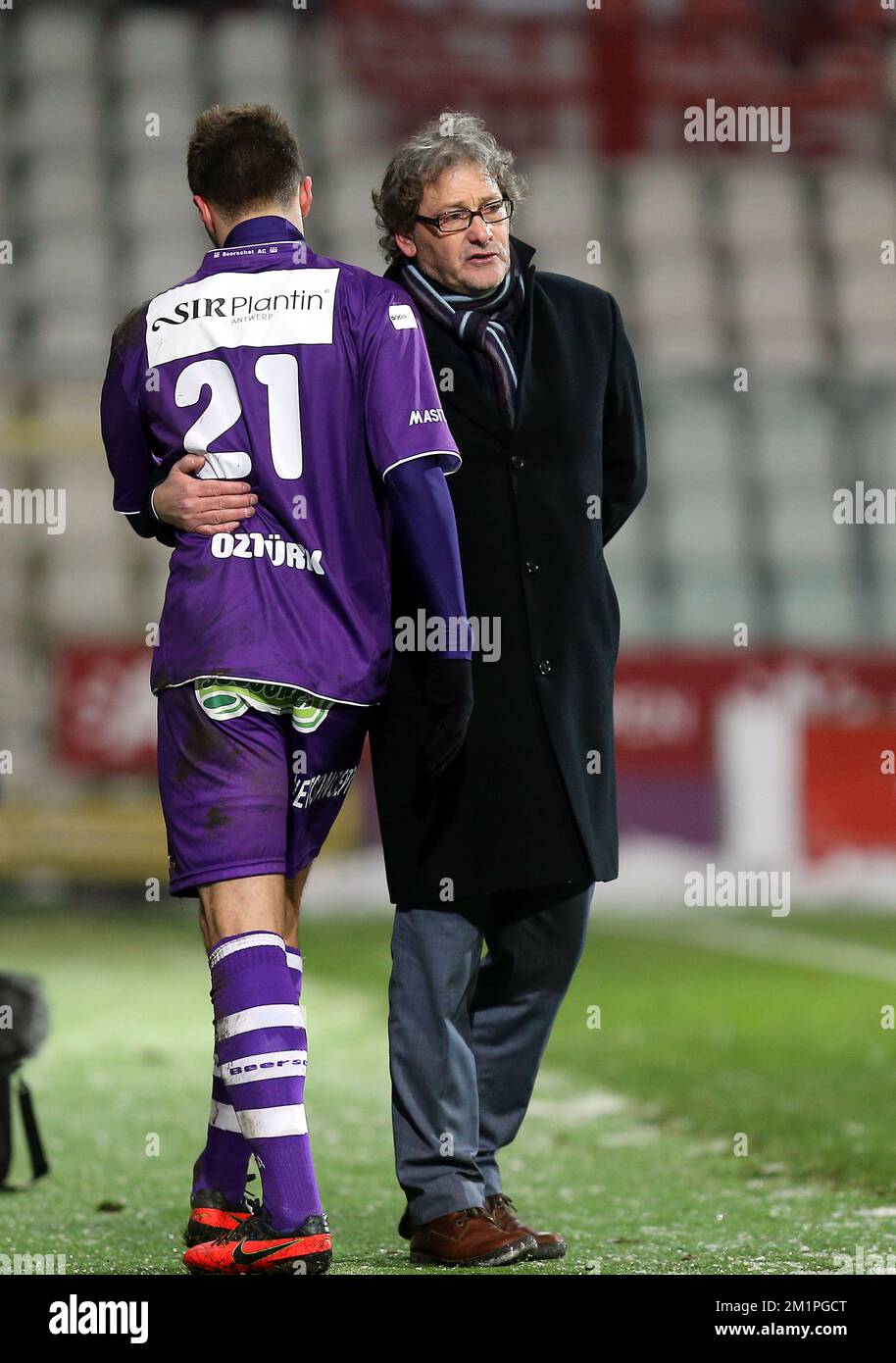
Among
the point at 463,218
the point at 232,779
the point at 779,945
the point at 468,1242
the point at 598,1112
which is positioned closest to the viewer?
the point at 232,779

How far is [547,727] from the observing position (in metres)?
3.67

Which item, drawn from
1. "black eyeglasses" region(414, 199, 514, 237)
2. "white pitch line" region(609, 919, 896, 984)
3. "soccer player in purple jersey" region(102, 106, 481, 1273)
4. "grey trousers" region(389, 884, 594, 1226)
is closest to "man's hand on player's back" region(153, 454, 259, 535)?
"soccer player in purple jersey" region(102, 106, 481, 1273)

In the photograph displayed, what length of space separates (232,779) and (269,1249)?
2.55 ft

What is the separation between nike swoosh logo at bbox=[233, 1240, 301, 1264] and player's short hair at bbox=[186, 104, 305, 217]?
1.80m

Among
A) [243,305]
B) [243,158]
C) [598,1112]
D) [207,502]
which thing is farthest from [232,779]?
[598,1112]

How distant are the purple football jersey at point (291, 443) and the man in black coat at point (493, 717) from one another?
0.22 metres

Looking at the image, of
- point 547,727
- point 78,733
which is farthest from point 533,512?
point 78,733

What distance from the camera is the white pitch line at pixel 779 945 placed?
9836 millimetres

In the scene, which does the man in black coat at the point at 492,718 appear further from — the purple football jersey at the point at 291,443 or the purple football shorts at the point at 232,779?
the purple football shorts at the point at 232,779

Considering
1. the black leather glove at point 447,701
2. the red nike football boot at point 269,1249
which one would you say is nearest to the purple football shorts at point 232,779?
the black leather glove at point 447,701

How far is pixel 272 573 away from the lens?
3.40 m

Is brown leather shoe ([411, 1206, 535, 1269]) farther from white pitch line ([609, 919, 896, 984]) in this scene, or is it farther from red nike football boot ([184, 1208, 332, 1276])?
white pitch line ([609, 919, 896, 984])

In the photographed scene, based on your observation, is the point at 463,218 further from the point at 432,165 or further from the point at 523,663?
the point at 523,663
